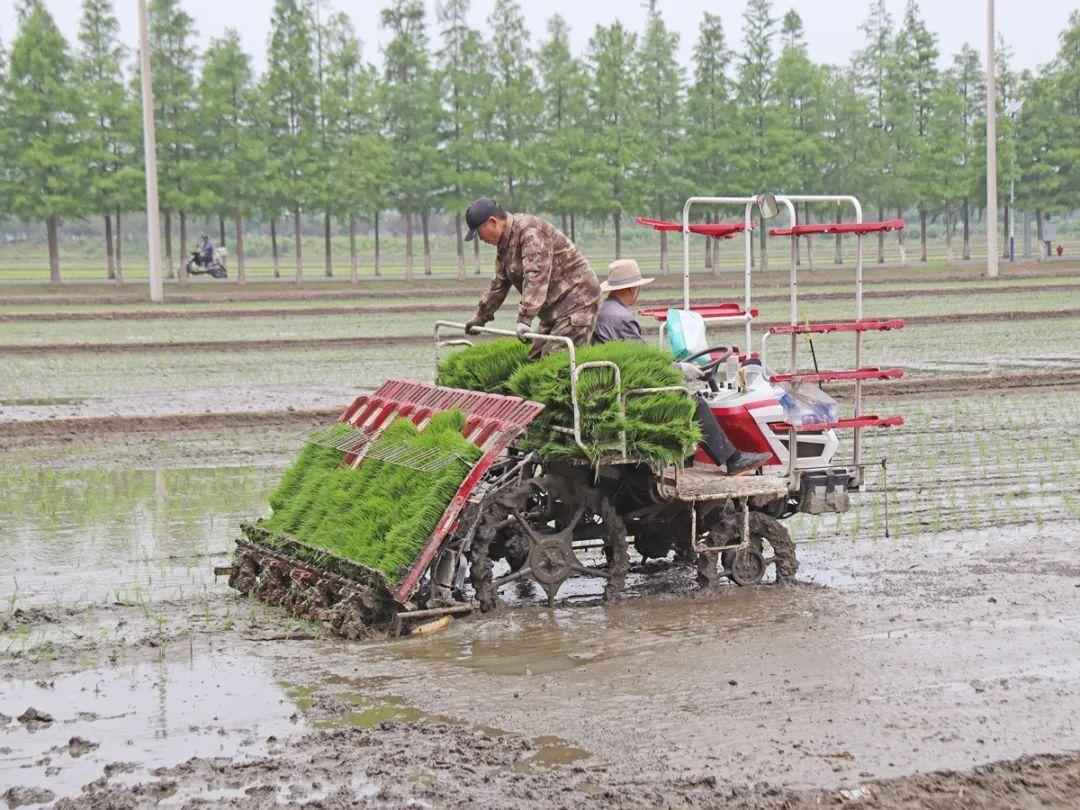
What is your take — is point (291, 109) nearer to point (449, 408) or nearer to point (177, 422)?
point (177, 422)

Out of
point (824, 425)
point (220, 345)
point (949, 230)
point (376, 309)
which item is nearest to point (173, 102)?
point (376, 309)

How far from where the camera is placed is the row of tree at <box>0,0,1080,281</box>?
54.4m

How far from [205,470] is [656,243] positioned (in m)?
94.5

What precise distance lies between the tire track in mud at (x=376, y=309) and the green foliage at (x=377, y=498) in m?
27.9

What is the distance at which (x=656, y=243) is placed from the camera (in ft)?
359

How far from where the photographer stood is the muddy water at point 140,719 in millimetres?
7148

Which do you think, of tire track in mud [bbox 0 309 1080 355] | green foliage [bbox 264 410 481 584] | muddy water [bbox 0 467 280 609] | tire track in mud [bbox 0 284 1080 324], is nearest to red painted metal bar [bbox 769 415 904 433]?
green foliage [bbox 264 410 481 584]

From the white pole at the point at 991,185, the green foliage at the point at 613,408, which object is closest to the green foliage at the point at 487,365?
the green foliage at the point at 613,408

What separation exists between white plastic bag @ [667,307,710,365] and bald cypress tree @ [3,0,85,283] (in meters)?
44.5

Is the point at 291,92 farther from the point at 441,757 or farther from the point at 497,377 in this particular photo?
the point at 441,757

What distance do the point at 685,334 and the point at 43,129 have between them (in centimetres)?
4752

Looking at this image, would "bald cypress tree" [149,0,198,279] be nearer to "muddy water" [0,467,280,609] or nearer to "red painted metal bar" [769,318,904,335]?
"muddy water" [0,467,280,609]

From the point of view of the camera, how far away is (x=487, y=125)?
202ft

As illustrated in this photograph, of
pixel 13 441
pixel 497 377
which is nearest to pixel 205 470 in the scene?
pixel 13 441
